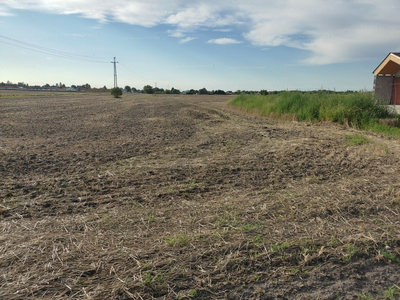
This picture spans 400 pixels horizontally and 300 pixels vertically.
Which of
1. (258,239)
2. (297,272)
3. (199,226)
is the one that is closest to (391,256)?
(297,272)

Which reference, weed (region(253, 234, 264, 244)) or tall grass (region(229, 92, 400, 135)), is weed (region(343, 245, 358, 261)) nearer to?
weed (region(253, 234, 264, 244))

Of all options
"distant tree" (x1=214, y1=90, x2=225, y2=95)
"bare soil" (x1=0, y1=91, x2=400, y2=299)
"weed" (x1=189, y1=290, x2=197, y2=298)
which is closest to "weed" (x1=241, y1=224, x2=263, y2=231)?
"bare soil" (x1=0, y1=91, x2=400, y2=299)

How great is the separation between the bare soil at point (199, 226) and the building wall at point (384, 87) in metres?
11.0

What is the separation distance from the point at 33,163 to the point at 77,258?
4001mm

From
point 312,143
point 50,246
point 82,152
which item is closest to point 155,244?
point 50,246

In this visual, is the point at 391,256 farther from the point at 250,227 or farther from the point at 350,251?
the point at 250,227

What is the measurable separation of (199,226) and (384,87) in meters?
16.5

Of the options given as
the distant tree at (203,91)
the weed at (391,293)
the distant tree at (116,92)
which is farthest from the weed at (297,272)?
the distant tree at (203,91)

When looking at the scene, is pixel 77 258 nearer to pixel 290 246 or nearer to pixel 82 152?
pixel 290 246

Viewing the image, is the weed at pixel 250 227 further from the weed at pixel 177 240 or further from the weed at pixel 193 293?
the weed at pixel 193 293

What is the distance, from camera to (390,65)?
14742 millimetres

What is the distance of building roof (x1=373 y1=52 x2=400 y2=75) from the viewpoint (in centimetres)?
1366

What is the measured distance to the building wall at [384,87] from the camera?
612 inches

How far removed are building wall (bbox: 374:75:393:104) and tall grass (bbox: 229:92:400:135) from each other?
3.02m
